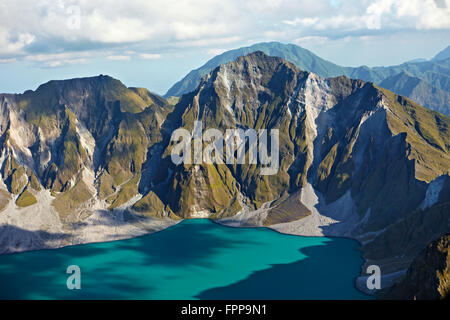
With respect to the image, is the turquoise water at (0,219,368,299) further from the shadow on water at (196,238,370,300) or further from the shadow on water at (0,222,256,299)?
the shadow on water at (196,238,370,300)

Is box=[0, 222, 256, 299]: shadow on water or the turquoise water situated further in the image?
box=[0, 222, 256, 299]: shadow on water

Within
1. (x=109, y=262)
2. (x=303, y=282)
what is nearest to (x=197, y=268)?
(x=109, y=262)

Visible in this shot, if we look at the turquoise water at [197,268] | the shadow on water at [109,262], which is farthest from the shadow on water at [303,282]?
the shadow on water at [109,262]

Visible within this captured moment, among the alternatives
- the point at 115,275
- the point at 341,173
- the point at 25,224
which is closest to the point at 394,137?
the point at 341,173

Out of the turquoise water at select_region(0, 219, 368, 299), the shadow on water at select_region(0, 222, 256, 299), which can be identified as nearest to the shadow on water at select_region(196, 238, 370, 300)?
the turquoise water at select_region(0, 219, 368, 299)

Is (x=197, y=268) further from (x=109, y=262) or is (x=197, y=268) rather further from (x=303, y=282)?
(x=303, y=282)

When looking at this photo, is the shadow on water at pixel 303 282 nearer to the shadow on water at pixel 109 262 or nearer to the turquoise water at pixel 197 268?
the turquoise water at pixel 197 268
